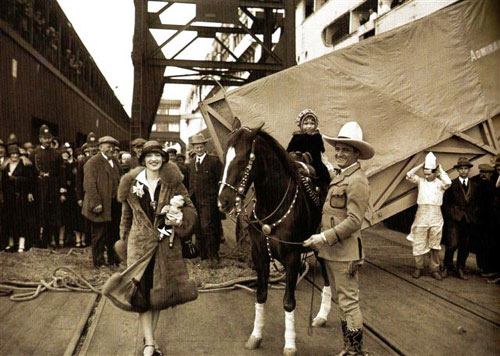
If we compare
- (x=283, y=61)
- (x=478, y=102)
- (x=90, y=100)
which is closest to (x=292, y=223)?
(x=478, y=102)

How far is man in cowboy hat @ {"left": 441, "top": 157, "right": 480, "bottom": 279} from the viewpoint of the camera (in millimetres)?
8773

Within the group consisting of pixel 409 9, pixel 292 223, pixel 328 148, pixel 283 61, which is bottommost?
pixel 292 223

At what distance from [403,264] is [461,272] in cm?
134

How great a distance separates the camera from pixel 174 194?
4.70 metres

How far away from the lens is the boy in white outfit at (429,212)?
859 centimetres

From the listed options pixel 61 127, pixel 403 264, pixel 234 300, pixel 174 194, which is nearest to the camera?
pixel 174 194

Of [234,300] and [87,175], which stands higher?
[87,175]

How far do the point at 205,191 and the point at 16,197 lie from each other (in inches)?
142

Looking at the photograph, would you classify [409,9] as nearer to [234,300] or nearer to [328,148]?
[328,148]

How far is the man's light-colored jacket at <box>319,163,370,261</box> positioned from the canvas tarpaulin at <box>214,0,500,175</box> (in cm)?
394

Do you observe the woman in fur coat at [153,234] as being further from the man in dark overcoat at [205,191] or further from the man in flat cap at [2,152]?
the man in flat cap at [2,152]

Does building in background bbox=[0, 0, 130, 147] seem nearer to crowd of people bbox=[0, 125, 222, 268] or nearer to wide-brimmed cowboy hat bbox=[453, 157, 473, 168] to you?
crowd of people bbox=[0, 125, 222, 268]

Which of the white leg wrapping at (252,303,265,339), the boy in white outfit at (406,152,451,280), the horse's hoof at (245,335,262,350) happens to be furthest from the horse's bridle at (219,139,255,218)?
the boy in white outfit at (406,152,451,280)

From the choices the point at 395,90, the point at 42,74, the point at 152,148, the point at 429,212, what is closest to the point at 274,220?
the point at 152,148
